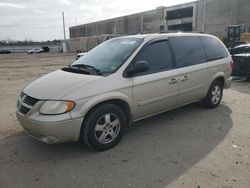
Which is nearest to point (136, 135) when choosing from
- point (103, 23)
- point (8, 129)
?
point (8, 129)

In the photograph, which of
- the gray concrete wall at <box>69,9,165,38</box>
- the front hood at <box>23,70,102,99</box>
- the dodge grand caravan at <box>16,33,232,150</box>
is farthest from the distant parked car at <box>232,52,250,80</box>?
the gray concrete wall at <box>69,9,165,38</box>

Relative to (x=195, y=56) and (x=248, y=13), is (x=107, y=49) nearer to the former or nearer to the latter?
(x=195, y=56)

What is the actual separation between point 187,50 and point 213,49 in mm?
1021

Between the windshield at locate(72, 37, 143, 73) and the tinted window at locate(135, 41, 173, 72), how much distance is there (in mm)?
193

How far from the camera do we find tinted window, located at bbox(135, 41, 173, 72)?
14.5 ft

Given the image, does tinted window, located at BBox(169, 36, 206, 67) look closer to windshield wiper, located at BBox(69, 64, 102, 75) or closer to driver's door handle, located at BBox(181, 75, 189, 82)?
driver's door handle, located at BBox(181, 75, 189, 82)

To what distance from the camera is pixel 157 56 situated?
4.60 metres

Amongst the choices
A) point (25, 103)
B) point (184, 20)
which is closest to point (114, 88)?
point (25, 103)

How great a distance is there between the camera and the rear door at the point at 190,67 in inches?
195

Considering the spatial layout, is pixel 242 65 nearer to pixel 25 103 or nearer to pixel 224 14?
pixel 25 103

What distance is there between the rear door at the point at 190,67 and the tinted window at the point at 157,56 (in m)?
0.21

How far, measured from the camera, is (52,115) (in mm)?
3453

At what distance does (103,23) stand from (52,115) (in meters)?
79.2

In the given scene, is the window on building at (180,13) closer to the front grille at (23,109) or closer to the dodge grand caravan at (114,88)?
the dodge grand caravan at (114,88)
